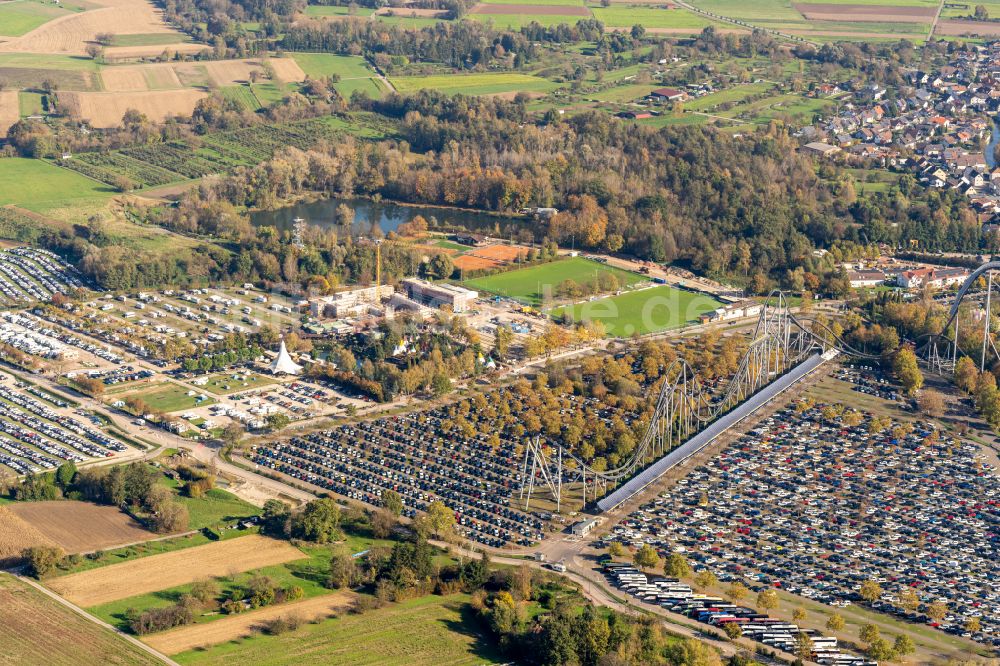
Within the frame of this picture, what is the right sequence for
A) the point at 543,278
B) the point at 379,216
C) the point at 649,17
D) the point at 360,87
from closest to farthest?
A: the point at 543,278
the point at 379,216
the point at 360,87
the point at 649,17

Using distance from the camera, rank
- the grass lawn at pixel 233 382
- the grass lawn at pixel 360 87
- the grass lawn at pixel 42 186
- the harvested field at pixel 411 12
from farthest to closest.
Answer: the harvested field at pixel 411 12, the grass lawn at pixel 360 87, the grass lawn at pixel 42 186, the grass lawn at pixel 233 382

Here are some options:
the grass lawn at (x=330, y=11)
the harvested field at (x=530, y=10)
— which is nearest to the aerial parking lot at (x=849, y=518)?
the harvested field at (x=530, y=10)

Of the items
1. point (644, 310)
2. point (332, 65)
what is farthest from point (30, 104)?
point (644, 310)

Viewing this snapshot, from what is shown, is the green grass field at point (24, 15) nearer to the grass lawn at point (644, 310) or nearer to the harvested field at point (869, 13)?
the harvested field at point (869, 13)

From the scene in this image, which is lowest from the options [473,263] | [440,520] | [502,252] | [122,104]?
[440,520]

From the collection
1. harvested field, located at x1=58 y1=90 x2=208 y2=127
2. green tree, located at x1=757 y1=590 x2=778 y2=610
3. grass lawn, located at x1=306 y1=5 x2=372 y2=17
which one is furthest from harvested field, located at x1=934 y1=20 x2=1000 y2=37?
green tree, located at x1=757 y1=590 x2=778 y2=610

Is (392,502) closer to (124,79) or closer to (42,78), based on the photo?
→ (124,79)
